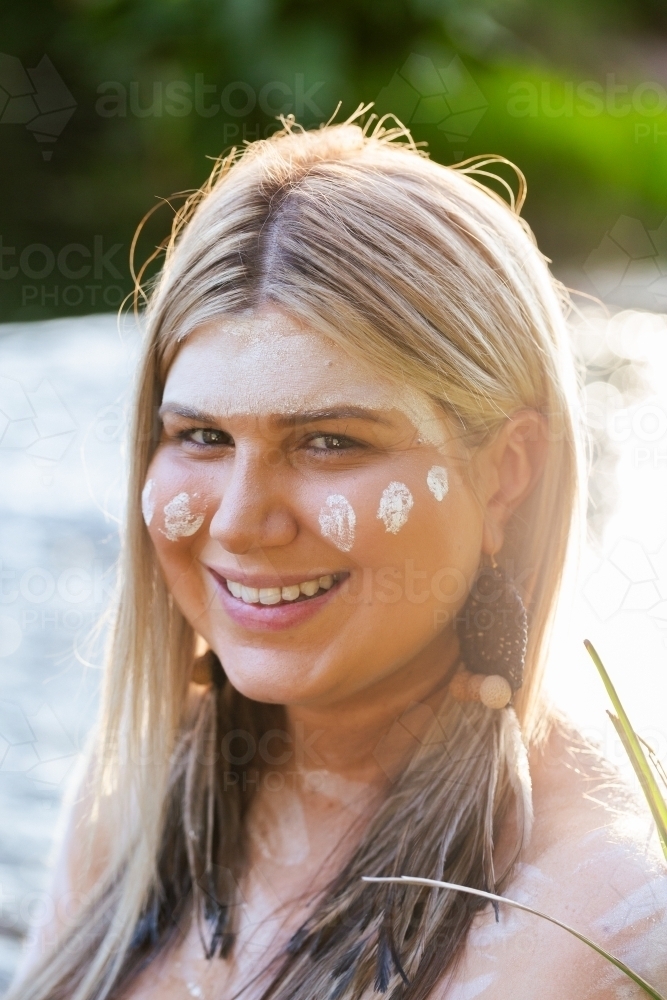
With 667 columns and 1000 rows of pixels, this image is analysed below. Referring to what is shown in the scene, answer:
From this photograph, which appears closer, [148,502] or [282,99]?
[148,502]

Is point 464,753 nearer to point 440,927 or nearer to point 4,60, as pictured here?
point 440,927

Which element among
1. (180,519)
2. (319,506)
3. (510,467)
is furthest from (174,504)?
(510,467)

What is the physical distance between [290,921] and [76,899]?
27 centimetres

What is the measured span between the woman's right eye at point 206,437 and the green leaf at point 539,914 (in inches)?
12.3

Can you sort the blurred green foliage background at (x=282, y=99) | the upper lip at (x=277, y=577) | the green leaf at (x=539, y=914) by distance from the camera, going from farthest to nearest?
the blurred green foliage background at (x=282, y=99), the upper lip at (x=277, y=577), the green leaf at (x=539, y=914)

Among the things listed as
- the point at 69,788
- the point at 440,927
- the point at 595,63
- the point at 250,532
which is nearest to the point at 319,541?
the point at 250,532

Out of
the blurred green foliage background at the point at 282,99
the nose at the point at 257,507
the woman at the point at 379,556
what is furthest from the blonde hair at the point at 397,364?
the blurred green foliage background at the point at 282,99

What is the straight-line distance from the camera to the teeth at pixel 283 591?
2.40ft

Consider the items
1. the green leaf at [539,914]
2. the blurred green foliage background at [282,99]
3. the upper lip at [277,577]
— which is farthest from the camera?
the blurred green foliage background at [282,99]

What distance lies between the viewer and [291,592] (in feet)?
2.41

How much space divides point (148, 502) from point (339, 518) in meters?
0.17

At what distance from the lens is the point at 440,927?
0.69m

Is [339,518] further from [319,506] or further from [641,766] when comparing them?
[641,766]

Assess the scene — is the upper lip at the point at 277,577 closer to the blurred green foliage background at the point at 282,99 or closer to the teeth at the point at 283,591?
the teeth at the point at 283,591
